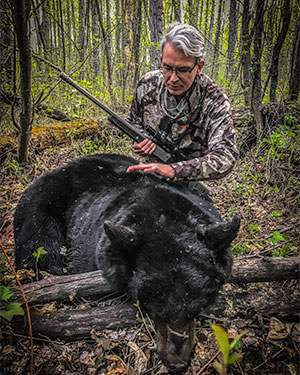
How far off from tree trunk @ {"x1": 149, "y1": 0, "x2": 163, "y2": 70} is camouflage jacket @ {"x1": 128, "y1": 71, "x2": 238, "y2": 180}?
2894 mm

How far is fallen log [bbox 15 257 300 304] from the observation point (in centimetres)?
197

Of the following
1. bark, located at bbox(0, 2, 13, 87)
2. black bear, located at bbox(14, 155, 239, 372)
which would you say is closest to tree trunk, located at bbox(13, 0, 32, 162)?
bark, located at bbox(0, 2, 13, 87)

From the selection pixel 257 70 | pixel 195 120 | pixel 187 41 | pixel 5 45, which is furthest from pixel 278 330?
pixel 257 70

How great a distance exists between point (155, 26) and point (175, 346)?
6903 mm

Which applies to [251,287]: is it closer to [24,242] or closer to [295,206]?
[295,206]

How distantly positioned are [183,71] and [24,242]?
9.04ft

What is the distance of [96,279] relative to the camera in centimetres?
216

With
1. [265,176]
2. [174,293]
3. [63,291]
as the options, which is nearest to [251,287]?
[174,293]

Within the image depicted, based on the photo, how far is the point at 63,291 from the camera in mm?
2025

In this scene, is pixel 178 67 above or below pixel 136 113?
above

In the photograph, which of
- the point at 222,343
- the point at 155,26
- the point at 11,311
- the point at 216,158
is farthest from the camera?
the point at 155,26

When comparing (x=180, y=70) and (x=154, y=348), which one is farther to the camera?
(x=180, y=70)

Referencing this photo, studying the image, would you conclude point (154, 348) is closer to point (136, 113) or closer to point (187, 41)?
point (187, 41)

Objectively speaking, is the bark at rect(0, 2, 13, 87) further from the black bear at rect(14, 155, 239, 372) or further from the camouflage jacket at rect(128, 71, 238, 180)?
the black bear at rect(14, 155, 239, 372)
